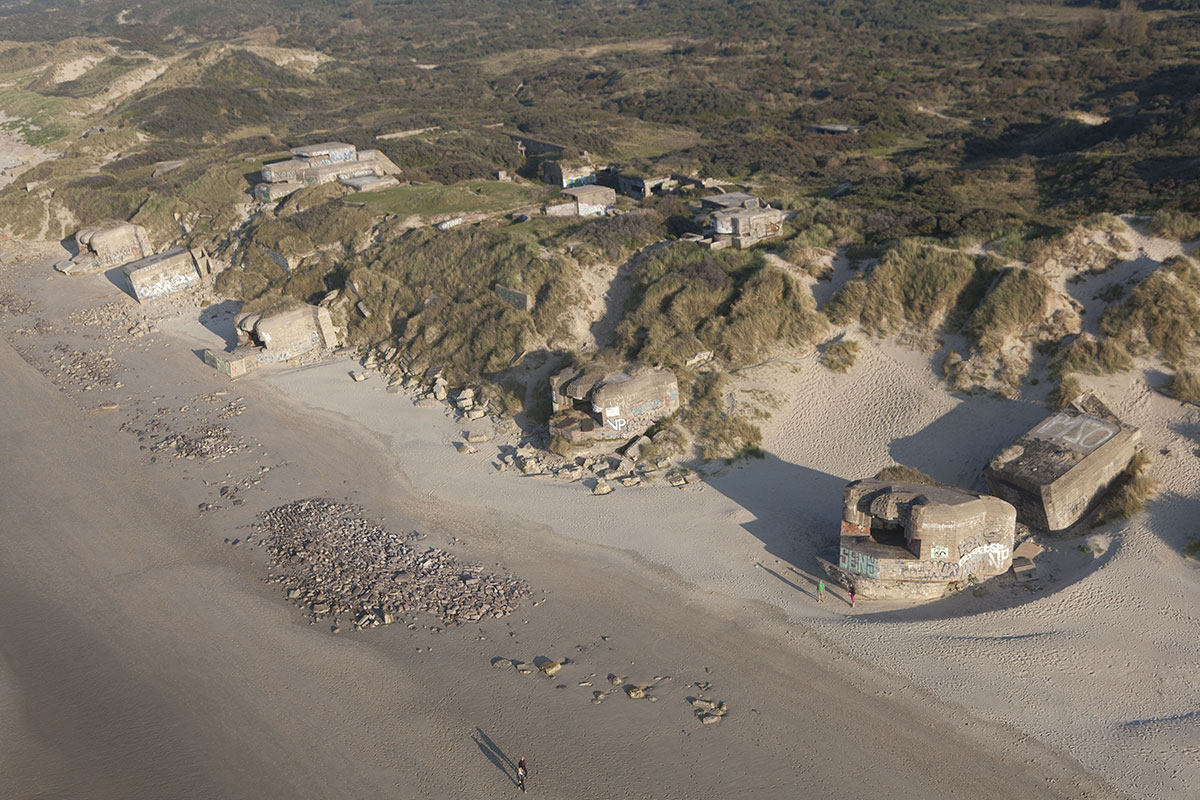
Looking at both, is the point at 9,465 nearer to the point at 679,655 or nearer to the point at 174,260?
the point at 174,260

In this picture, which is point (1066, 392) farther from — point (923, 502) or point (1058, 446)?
point (923, 502)

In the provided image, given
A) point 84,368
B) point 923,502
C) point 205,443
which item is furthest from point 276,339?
point 923,502

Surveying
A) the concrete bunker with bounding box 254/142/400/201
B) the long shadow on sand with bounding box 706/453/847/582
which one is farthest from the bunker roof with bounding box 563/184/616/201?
the long shadow on sand with bounding box 706/453/847/582

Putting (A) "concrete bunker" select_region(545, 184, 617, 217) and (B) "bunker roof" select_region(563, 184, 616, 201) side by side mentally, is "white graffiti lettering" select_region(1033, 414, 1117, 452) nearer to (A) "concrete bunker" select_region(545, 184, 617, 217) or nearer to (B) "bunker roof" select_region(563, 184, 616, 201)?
(A) "concrete bunker" select_region(545, 184, 617, 217)

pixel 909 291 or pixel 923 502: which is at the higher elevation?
pixel 909 291

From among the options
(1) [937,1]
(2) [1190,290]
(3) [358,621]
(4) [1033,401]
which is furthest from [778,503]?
(1) [937,1]
